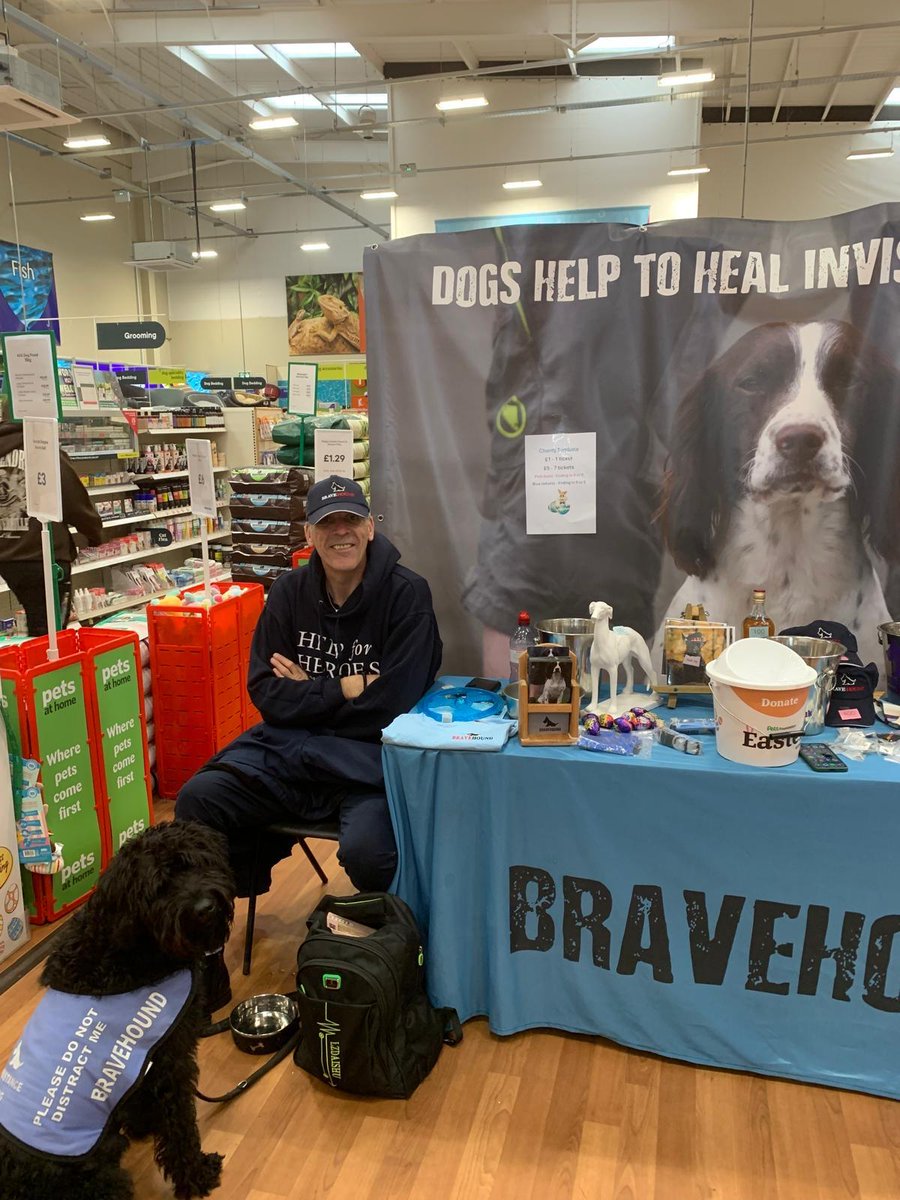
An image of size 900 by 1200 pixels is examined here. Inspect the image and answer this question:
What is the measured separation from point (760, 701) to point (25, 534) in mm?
4090

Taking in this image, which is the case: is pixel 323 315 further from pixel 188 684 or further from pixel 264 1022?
pixel 264 1022

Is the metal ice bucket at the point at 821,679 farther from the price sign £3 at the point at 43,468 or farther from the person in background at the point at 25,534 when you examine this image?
the person in background at the point at 25,534

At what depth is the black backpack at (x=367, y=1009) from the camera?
202 centimetres

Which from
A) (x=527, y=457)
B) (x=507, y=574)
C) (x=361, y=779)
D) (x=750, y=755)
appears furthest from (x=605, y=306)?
(x=361, y=779)

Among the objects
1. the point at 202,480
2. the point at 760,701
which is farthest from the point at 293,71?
the point at 760,701

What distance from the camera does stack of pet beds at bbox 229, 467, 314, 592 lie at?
20.4 feet

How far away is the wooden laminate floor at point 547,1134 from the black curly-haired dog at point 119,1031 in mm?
262

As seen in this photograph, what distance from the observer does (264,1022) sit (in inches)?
92.6

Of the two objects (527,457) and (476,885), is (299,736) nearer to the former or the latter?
(476,885)

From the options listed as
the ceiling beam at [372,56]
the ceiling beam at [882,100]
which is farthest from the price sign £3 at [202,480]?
the ceiling beam at [882,100]

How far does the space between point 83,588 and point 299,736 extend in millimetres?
4577

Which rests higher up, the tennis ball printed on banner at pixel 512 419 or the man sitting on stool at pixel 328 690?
the tennis ball printed on banner at pixel 512 419

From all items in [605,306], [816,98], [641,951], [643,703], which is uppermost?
[816,98]

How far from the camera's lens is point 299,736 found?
256 centimetres
